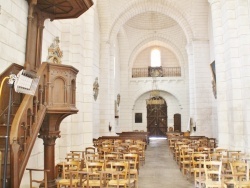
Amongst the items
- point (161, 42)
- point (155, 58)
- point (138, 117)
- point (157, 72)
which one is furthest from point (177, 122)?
point (161, 42)

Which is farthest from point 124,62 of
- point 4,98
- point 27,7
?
point 4,98

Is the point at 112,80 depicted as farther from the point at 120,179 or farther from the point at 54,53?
the point at 120,179

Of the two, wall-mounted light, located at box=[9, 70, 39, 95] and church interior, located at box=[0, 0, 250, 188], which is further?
church interior, located at box=[0, 0, 250, 188]

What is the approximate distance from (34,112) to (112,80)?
12740mm

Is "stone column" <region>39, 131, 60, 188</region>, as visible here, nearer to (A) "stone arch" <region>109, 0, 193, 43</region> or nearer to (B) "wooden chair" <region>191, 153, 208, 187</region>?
(B) "wooden chair" <region>191, 153, 208, 187</region>

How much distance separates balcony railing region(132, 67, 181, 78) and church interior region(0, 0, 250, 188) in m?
0.09

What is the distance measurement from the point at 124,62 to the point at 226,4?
14.4 metres

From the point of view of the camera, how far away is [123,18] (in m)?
16.5

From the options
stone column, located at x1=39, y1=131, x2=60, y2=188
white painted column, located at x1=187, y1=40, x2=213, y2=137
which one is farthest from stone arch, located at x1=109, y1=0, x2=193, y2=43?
stone column, located at x1=39, y1=131, x2=60, y2=188

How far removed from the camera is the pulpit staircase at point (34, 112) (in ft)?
13.4

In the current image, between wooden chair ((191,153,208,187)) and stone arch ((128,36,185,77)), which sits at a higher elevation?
stone arch ((128,36,185,77))

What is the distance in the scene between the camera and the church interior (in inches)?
216

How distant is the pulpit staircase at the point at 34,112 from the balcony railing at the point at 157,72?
18.2m

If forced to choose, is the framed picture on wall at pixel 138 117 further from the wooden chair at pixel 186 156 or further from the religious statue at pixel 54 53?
the religious statue at pixel 54 53
